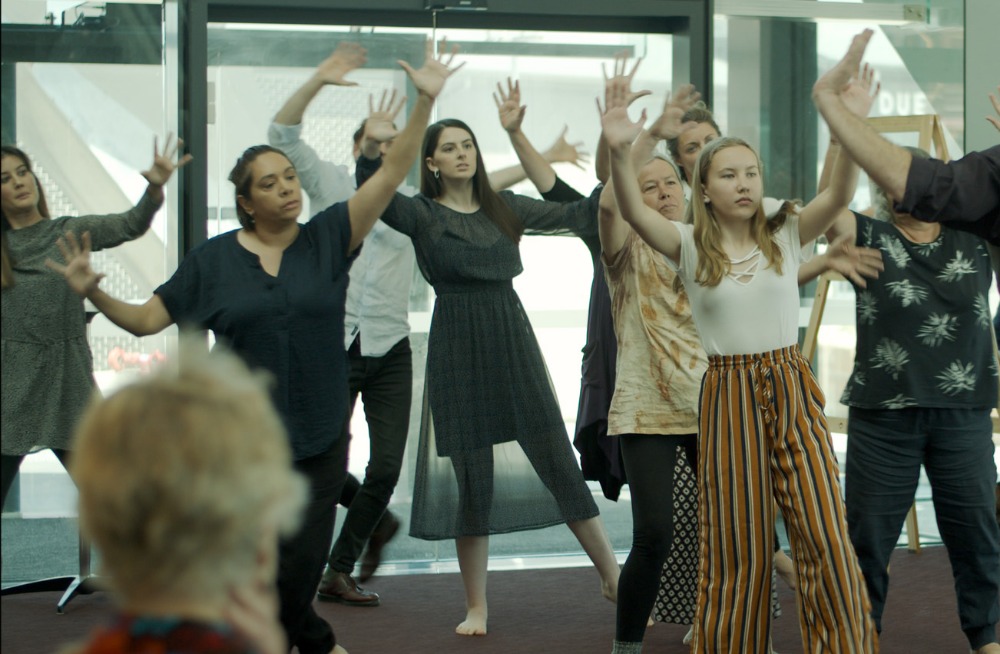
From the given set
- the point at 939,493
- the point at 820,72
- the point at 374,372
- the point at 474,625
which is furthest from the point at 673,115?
the point at 820,72

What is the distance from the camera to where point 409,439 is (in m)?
5.13

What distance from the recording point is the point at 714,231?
3.13 m

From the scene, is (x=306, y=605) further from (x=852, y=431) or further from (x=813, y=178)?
(x=813, y=178)

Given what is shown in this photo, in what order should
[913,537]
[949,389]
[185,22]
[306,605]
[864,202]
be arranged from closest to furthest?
[306,605] < [949,389] < [185,22] < [913,537] < [864,202]

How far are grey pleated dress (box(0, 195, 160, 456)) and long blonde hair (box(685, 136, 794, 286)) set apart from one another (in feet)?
5.18

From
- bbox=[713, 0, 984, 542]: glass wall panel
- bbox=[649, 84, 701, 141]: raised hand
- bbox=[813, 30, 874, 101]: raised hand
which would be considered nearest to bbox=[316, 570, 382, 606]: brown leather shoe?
bbox=[649, 84, 701, 141]: raised hand

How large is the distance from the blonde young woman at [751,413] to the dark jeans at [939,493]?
52 cm

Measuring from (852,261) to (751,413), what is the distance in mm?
461

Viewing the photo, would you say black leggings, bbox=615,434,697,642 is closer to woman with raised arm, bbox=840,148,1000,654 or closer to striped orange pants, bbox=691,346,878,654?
striped orange pants, bbox=691,346,878,654

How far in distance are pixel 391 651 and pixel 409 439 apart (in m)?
1.41

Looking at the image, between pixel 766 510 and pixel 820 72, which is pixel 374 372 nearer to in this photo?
pixel 766 510

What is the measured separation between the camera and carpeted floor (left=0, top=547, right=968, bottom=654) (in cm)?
385

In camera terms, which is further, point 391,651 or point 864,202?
point 864,202

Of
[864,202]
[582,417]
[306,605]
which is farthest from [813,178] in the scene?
[306,605]
